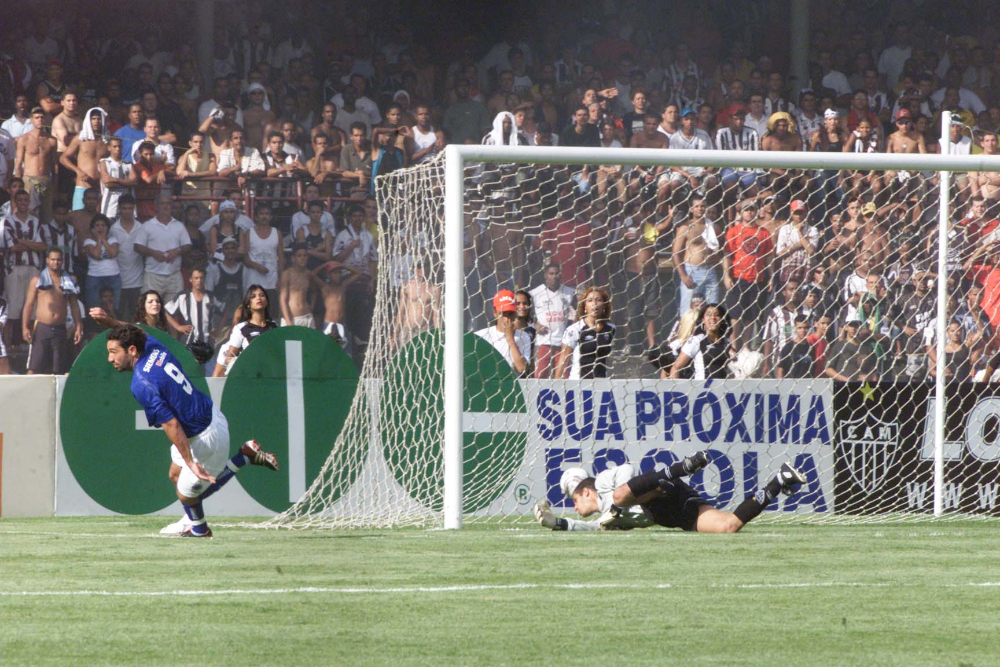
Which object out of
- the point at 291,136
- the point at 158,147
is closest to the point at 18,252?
the point at 158,147

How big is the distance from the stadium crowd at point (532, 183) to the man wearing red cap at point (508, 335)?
0.04 m

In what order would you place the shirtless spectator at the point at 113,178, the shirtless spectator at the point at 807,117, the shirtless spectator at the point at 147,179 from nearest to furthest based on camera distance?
the shirtless spectator at the point at 113,178 < the shirtless spectator at the point at 147,179 < the shirtless spectator at the point at 807,117

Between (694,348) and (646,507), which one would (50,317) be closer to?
(694,348)

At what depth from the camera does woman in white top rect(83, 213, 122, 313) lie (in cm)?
1386

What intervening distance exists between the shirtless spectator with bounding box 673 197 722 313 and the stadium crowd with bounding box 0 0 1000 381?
0.03m

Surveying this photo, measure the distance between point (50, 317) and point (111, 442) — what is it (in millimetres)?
3128

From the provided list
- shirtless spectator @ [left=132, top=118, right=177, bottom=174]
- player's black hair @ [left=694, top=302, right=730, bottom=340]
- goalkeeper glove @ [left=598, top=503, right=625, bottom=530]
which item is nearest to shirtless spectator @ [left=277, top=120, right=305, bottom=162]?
shirtless spectator @ [left=132, top=118, right=177, bottom=174]

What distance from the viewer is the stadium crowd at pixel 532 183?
38.1ft

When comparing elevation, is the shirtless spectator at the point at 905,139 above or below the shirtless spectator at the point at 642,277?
above

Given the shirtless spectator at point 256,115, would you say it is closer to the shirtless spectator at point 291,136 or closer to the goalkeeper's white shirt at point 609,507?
the shirtless spectator at point 291,136

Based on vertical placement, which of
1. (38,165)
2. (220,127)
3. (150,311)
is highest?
(220,127)

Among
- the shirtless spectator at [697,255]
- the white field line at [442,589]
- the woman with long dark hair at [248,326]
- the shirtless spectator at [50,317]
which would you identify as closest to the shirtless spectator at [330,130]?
the shirtless spectator at [50,317]

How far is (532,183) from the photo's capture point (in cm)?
1381

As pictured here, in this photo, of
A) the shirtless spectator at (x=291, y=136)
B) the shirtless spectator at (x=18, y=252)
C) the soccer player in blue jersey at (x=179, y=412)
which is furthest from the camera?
the shirtless spectator at (x=291, y=136)
